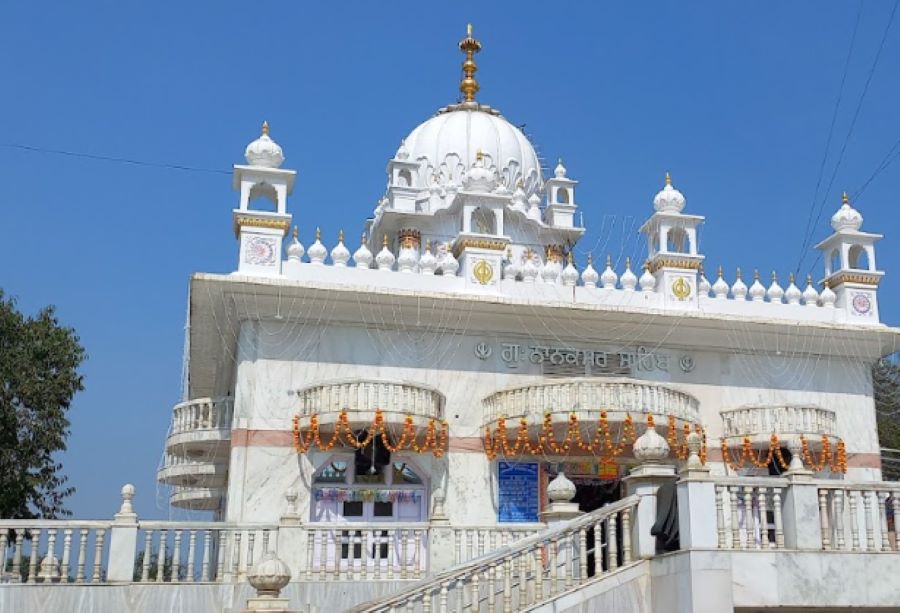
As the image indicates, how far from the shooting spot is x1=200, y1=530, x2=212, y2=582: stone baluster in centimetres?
1527

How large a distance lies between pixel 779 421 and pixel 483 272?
279 inches

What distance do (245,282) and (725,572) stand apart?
1127cm

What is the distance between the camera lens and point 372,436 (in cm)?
1938

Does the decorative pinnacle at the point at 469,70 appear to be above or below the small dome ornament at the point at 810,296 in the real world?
above

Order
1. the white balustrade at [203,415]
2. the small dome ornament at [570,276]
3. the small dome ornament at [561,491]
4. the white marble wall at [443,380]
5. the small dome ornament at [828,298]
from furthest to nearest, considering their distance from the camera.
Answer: the small dome ornament at [828,298] < the small dome ornament at [570,276] < the white balustrade at [203,415] < the white marble wall at [443,380] < the small dome ornament at [561,491]

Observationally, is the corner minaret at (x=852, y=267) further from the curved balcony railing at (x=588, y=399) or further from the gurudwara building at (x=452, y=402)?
the curved balcony railing at (x=588, y=399)

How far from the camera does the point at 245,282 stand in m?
19.3

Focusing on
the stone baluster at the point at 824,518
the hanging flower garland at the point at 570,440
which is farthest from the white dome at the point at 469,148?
the stone baluster at the point at 824,518

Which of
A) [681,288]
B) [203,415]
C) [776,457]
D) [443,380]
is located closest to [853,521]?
[776,457]

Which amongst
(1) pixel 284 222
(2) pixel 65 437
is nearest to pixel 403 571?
(1) pixel 284 222

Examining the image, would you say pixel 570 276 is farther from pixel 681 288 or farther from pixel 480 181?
pixel 480 181

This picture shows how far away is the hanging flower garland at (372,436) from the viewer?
1908cm

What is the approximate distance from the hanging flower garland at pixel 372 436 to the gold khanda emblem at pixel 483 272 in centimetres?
318

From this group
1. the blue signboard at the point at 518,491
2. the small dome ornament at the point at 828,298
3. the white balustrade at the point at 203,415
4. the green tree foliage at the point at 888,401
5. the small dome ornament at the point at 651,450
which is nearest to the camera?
the small dome ornament at the point at 651,450
